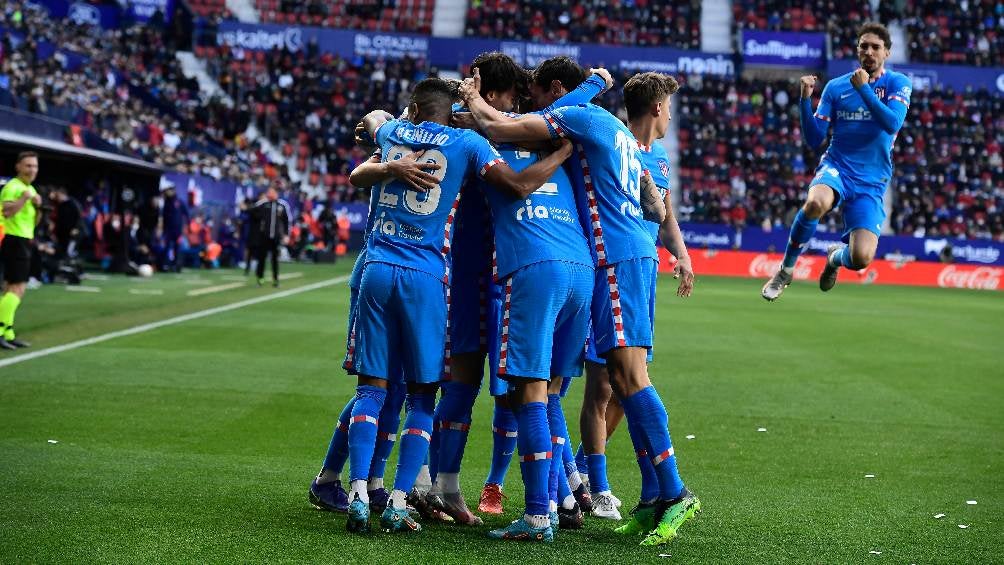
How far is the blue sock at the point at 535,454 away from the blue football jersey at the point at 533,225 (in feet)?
2.28

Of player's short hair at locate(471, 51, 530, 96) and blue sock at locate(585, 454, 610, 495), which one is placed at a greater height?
player's short hair at locate(471, 51, 530, 96)

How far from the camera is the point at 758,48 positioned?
5097cm

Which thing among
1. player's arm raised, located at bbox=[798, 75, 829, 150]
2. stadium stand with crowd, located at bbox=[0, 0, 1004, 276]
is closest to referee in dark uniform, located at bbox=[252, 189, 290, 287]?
stadium stand with crowd, located at bbox=[0, 0, 1004, 276]

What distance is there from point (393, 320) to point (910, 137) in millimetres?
46209

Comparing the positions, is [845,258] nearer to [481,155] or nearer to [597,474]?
[597,474]

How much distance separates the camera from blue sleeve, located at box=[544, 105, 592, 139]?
603cm

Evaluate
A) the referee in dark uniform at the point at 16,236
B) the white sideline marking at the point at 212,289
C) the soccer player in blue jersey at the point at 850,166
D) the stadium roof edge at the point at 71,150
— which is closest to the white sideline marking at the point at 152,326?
the referee in dark uniform at the point at 16,236

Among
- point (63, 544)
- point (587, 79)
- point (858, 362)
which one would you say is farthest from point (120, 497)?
point (858, 362)

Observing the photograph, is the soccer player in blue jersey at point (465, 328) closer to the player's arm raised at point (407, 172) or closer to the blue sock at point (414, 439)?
the blue sock at point (414, 439)

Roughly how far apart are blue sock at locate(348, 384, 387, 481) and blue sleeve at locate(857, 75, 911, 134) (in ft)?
14.6

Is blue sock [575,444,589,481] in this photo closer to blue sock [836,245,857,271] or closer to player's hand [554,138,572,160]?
player's hand [554,138,572,160]

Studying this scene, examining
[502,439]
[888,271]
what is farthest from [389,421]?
[888,271]

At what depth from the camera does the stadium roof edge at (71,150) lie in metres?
23.0

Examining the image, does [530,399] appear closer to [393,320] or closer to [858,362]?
[393,320]
